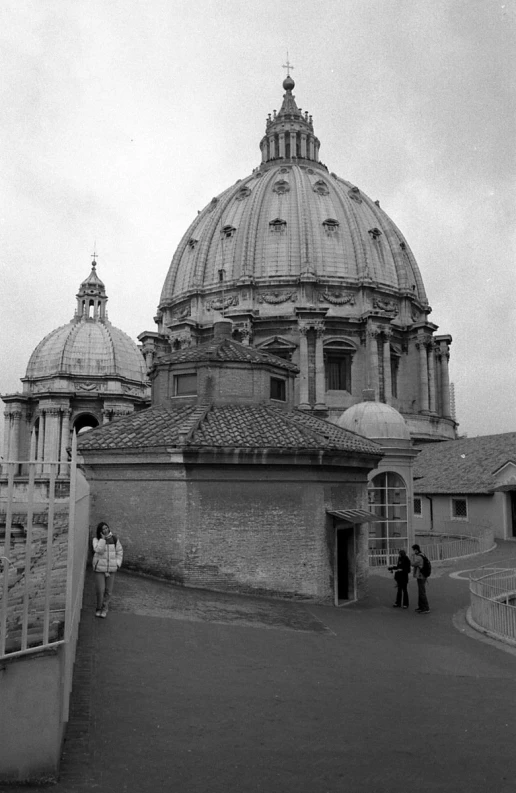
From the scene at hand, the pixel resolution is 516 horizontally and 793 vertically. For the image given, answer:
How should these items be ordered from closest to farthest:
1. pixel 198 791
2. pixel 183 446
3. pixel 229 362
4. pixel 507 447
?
pixel 198 791 < pixel 183 446 < pixel 229 362 < pixel 507 447

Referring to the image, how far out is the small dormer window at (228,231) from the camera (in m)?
64.1

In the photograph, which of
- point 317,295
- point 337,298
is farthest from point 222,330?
Answer: point 337,298

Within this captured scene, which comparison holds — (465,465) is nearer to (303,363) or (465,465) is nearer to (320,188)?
(303,363)

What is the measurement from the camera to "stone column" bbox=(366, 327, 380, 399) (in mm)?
55656

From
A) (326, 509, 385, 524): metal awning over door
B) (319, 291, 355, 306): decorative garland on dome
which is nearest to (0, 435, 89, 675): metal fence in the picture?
(326, 509, 385, 524): metal awning over door

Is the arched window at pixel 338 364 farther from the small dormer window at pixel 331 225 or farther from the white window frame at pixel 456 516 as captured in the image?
the white window frame at pixel 456 516

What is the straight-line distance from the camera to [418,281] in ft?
224

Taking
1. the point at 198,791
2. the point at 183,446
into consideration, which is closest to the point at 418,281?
the point at 183,446

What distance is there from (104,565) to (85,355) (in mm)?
41048

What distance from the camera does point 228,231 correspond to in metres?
64.2

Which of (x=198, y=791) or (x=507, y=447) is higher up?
(x=507, y=447)

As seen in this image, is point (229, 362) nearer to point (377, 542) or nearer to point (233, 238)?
point (377, 542)

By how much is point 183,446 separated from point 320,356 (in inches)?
1573

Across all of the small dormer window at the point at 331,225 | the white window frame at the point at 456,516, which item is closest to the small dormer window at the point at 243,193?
the small dormer window at the point at 331,225
